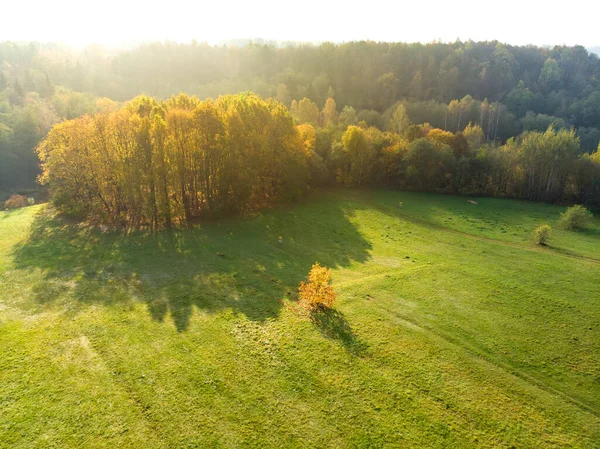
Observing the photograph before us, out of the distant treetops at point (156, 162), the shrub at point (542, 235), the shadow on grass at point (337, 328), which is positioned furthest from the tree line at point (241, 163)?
the shadow on grass at point (337, 328)

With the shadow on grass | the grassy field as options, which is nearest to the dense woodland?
the grassy field

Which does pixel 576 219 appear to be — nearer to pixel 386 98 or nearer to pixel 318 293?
pixel 318 293

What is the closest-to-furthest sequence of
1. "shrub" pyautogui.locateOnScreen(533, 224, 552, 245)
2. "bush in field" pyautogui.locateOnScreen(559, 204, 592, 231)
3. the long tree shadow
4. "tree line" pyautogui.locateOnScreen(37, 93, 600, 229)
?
the long tree shadow → "shrub" pyautogui.locateOnScreen(533, 224, 552, 245) → "tree line" pyautogui.locateOnScreen(37, 93, 600, 229) → "bush in field" pyautogui.locateOnScreen(559, 204, 592, 231)

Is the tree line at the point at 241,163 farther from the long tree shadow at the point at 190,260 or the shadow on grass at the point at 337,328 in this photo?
the shadow on grass at the point at 337,328

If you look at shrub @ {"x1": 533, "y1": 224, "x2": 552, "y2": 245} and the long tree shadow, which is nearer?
the long tree shadow

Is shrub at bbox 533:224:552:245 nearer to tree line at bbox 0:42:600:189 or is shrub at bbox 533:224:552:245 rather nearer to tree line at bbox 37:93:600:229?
tree line at bbox 37:93:600:229

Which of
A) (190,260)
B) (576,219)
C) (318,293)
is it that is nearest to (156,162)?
(190,260)

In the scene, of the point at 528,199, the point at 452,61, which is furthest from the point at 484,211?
the point at 452,61
